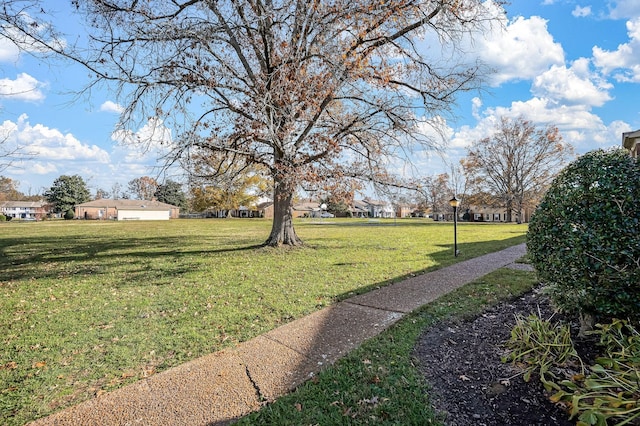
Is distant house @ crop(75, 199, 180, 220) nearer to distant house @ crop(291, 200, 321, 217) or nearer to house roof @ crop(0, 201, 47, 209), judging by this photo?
house roof @ crop(0, 201, 47, 209)

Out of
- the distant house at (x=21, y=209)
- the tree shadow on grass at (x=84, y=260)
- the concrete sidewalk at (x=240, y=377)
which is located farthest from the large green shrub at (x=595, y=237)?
the distant house at (x=21, y=209)

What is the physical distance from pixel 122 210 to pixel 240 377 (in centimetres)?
6472

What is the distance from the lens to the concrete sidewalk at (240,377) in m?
2.48

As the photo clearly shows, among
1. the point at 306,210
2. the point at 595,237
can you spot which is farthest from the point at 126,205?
the point at 595,237

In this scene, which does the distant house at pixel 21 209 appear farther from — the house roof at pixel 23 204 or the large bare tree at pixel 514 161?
the large bare tree at pixel 514 161

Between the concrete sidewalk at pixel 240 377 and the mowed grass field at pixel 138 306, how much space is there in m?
0.23

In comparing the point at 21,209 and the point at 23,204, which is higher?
the point at 23,204

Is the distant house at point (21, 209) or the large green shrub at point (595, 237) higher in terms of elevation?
the distant house at point (21, 209)

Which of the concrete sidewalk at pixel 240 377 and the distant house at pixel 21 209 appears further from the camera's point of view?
the distant house at pixel 21 209

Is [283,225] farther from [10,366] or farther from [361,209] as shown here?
[361,209]

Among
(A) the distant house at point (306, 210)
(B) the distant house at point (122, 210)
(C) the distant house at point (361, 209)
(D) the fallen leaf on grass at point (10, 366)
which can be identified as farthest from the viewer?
(C) the distant house at point (361, 209)

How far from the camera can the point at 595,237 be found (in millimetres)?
2891

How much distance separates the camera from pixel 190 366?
10.5 feet

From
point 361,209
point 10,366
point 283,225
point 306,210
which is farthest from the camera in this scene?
point 361,209
